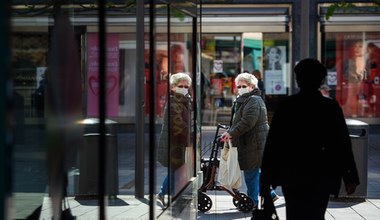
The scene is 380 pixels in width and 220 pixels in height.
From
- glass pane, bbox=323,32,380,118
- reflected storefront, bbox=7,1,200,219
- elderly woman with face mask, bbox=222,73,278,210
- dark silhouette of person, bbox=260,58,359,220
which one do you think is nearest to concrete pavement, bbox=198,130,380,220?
elderly woman with face mask, bbox=222,73,278,210

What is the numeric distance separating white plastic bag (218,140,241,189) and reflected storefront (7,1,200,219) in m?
4.23

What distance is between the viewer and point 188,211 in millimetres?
6711

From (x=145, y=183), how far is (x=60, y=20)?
1.43 m

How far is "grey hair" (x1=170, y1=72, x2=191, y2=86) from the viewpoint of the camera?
6.03m

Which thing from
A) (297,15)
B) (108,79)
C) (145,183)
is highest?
(297,15)

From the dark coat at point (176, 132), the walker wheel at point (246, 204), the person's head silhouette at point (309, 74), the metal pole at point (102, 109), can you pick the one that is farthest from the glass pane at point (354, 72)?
the metal pole at point (102, 109)

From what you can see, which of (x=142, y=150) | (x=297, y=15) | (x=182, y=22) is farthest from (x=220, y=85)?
(x=142, y=150)

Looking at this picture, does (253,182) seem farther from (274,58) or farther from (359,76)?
A: (359,76)

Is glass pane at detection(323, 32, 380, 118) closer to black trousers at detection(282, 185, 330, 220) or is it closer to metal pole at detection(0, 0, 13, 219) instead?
black trousers at detection(282, 185, 330, 220)

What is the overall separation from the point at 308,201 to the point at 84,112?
88.9 inches

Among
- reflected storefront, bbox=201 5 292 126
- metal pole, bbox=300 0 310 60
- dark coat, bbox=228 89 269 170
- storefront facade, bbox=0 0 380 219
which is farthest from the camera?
reflected storefront, bbox=201 5 292 126

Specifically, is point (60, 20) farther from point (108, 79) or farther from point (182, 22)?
point (182, 22)

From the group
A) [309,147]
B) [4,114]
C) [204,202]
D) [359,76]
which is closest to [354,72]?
[359,76]

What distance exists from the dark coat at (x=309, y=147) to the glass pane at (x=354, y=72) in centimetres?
1599
